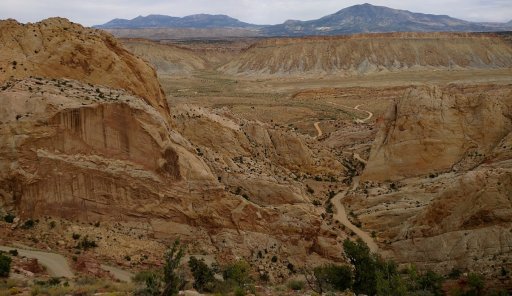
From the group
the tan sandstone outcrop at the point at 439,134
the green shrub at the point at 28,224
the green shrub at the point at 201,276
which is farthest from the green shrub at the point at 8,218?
the tan sandstone outcrop at the point at 439,134

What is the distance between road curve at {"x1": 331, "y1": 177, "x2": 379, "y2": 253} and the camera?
30.8m

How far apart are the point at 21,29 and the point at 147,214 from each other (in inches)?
573

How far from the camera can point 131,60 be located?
33500mm

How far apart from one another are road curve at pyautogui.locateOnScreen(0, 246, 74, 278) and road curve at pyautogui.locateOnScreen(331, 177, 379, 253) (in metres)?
16.5

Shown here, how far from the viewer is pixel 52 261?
21812mm

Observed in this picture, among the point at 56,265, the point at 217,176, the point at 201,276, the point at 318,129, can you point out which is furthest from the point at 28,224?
the point at 318,129

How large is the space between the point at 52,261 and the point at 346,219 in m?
18.9

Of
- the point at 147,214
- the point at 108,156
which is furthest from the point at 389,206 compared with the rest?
the point at 108,156

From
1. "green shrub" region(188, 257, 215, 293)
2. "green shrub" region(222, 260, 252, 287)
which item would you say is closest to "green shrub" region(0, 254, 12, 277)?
"green shrub" region(188, 257, 215, 293)

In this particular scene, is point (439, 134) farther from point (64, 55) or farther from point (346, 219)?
point (64, 55)

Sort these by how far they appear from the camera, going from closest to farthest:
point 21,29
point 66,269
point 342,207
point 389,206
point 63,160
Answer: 1. point 66,269
2. point 63,160
3. point 21,29
4. point 389,206
5. point 342,207

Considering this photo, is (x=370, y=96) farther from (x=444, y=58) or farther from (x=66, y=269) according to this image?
(x=66, y=269)

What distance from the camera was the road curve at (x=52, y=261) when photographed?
2083cm

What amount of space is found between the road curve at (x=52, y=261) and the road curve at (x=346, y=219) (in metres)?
16.5
